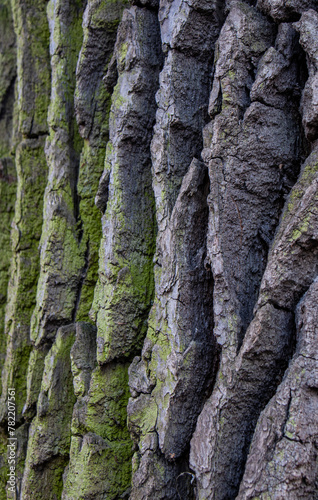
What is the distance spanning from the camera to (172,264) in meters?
2.50

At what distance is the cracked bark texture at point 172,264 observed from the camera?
2.17 meters

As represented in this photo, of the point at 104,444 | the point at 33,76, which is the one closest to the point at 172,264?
the point at 104,444

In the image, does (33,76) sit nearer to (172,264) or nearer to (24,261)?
(24,261)

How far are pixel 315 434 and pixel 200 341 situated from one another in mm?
740

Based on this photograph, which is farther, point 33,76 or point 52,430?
point 33,76

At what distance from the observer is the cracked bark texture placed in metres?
2.17

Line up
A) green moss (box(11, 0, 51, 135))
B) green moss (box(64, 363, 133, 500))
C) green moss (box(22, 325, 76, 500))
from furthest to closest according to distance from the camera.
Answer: green moss (box(11, 0, 51, 135)), green moss (box(22, 325, 76, 500)), green moss (box(64, 363, 133, 500))

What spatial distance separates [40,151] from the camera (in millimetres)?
3773

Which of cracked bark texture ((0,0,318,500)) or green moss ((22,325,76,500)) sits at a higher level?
cracked bark texture ((0,0,318,500))

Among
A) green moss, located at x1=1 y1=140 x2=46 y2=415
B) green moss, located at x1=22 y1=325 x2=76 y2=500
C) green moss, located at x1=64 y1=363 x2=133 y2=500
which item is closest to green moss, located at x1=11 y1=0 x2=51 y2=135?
green moss, located at x1=1 y1=140 x2=46 y2=415

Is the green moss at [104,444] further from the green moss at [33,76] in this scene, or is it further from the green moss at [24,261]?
the green moss at [33,76]

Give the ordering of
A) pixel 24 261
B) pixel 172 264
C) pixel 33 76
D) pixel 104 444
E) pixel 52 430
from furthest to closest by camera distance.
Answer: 1. pixel 33 76
2. pixel 24 261
3. pixel 52 430
4. pixel 104 444
5. pixel 172 264

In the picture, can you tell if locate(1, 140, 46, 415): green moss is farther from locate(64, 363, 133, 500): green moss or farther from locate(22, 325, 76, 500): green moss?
locate(64, 363, 133, 500): green moss

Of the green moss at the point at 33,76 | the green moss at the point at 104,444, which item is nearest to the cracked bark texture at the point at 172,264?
the green moss at the point at 104,444
